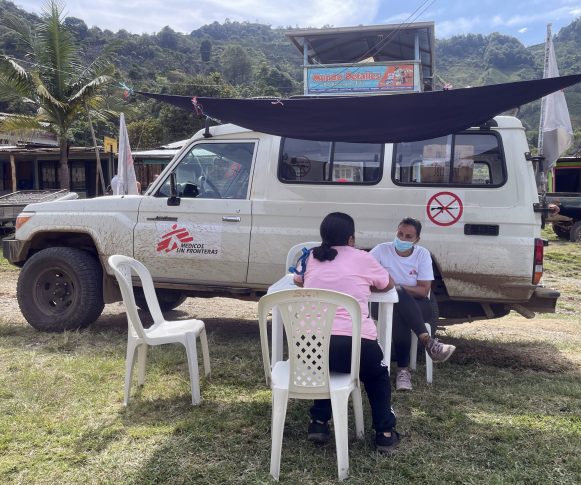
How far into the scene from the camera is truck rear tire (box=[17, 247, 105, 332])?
19.1 ft

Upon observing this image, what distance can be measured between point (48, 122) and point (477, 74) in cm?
5646

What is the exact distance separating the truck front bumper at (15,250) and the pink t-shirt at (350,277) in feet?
12.3

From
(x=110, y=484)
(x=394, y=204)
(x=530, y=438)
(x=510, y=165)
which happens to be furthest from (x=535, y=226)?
(x=110, y=484)

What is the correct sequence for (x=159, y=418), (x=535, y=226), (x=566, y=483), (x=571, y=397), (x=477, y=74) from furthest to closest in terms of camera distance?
(x=477, y=74) → (x=535, y=226) → (x=571, y=397) → (x=159, y=418) → (x=566, y=483)

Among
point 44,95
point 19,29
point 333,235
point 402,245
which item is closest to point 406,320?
point 402,245

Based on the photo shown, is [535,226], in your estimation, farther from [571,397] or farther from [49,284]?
[49,284]

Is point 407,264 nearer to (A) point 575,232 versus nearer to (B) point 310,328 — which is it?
(B) point 310,328

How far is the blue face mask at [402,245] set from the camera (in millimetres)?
4633

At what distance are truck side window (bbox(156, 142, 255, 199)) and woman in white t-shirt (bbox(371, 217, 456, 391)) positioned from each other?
1.57 m

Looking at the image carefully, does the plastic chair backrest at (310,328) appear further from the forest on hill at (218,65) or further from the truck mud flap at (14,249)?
the forest on hill at (218,65)

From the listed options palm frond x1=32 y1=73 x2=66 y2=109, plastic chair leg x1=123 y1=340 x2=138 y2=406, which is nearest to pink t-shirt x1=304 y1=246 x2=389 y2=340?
plastic chair leg x1=123 y1=340 x2=138 y2=406

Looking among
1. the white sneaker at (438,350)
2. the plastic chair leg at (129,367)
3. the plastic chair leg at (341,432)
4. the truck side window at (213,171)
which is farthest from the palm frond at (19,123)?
the plastic chair leg at (341,432)

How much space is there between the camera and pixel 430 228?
16.5 feet

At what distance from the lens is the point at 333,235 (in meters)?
3.57
